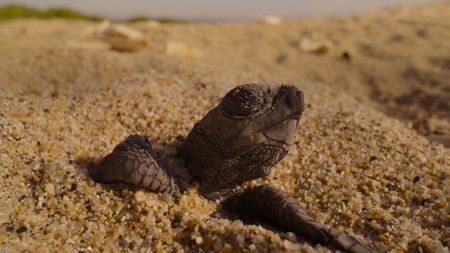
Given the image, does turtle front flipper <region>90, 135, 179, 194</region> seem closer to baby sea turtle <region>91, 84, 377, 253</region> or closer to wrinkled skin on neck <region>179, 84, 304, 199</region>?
Answer: baby sea turtle <region>91, 84, 377, 253</region>

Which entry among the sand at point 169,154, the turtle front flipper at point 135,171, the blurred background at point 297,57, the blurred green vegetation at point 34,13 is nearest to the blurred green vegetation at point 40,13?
the blurred green vegetation at point 34,13

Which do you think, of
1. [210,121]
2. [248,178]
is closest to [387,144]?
[248,178]

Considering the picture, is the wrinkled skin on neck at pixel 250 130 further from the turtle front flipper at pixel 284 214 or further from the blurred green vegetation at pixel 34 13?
the blurred green vegetation at pixel 34 13

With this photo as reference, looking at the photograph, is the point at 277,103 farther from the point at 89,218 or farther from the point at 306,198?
the point at 89,218

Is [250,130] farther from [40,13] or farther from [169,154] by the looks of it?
[40,13]

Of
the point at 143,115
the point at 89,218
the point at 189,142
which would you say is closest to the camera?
the point at 89,218

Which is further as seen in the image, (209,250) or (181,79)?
(181,79)

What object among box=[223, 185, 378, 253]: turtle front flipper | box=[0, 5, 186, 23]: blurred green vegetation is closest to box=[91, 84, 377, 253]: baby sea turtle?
box=[223, 185, 378, 253]: turtle front flipper
